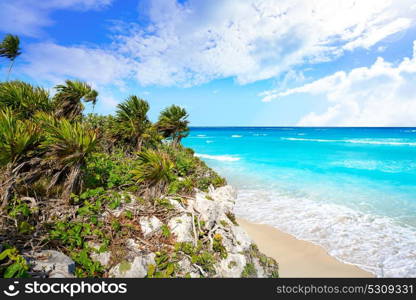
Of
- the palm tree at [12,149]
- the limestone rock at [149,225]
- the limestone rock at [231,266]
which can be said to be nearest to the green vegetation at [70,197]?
the palm tree at [12,149]

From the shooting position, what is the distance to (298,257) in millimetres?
6414

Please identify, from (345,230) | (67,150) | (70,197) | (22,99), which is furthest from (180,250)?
(22,99)

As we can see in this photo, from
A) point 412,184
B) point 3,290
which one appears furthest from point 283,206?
point 412,184

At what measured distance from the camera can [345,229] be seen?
7.95 meters

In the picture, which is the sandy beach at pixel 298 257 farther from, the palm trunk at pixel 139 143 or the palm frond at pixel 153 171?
the palm trunk at pixel 139 143

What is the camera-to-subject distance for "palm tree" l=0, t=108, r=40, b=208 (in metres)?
3.69

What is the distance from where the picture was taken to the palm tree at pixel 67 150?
4129 mm

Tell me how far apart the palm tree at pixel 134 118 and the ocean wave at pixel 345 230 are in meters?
5.96

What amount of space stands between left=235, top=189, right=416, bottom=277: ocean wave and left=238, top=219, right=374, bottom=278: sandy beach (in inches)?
12.9

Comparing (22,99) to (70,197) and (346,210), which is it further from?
(346,210)

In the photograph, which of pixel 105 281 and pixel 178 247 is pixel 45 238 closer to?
pixel 105 281

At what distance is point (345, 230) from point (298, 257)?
289 cm

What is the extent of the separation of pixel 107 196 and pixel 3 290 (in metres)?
2.38

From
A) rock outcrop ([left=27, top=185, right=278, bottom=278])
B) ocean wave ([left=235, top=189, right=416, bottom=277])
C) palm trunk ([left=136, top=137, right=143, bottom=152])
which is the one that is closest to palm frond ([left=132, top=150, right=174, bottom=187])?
rock outcrop ([left=27, top=185, right=278, bottom=278])
